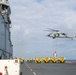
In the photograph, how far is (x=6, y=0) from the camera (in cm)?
7331

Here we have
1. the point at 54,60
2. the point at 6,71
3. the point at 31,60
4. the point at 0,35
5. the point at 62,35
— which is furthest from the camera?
the point at 31,60

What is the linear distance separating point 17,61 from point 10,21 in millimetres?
65297

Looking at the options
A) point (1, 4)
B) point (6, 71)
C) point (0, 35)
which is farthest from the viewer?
point (1, 4)

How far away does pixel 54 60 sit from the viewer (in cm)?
7638

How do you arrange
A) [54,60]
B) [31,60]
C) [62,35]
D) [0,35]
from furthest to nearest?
[31,60] < [62,35] < [54,60] < [0,35]

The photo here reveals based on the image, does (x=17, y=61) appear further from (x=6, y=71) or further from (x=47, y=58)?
(x=47, y=58)

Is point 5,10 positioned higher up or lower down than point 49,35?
higher up

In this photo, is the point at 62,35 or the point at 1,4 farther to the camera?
the point at 62,35

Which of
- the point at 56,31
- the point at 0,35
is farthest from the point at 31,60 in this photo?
the point at 0,35

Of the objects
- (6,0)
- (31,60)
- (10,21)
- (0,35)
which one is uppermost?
(6,0)

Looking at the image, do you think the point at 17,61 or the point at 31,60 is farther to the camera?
the point at 31,60

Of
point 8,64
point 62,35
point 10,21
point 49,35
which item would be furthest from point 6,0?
point 8,64

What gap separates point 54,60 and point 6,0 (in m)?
21.7

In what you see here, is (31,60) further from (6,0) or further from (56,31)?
(6,0)
